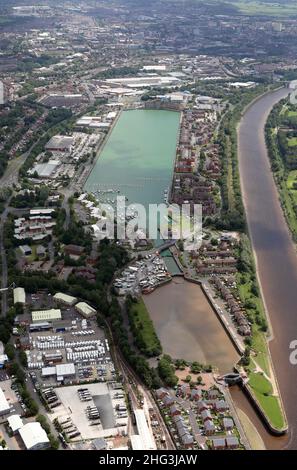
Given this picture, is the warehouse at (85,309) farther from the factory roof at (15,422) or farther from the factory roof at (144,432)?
the factory roof at (15,422)

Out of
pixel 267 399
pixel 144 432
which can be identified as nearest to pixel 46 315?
pixel 144 432

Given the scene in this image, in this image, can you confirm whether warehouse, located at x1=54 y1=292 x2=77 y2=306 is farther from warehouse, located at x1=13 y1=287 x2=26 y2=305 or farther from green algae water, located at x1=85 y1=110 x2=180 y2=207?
green algae water, located at x1=85 y1=110 x2=180 y2=207

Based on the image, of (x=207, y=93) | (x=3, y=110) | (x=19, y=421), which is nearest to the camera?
(x=19, y=421)

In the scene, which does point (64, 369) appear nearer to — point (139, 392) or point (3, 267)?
point (139, 392)

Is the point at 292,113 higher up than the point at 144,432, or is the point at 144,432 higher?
the point at 292,113

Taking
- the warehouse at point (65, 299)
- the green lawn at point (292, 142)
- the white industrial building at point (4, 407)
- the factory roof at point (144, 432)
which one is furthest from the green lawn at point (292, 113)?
the white industrial building at point (4, 407)

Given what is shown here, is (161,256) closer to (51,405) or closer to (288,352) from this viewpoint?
(288,352)

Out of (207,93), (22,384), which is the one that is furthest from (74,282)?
(207,93)
